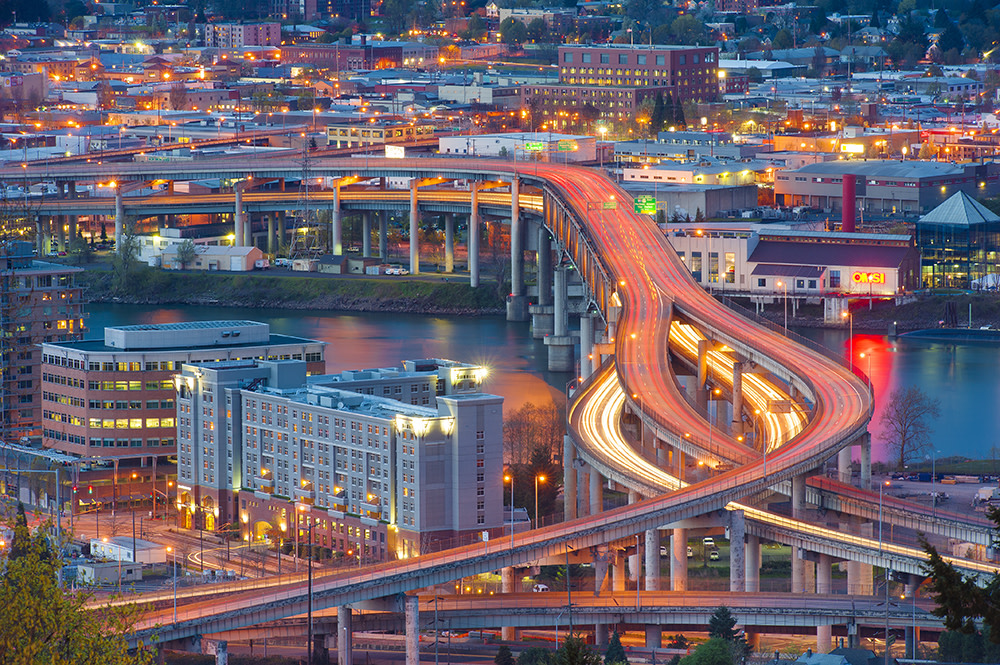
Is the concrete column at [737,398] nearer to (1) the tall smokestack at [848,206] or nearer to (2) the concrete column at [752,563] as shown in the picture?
(2) the concrete column at [752,563]

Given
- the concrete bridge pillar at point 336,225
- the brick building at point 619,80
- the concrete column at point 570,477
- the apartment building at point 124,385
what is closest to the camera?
the concrete column at point 570,477

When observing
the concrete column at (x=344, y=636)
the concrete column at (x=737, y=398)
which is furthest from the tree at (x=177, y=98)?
the concrete column at (x=344, y=636)

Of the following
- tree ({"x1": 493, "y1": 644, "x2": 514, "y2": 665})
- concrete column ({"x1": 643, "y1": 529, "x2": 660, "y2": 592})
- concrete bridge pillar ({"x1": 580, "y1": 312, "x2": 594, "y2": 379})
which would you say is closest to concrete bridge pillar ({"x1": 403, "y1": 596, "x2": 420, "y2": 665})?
tree ({"x1": 493, "y1": 644, "x2": 514, "y2": 665})

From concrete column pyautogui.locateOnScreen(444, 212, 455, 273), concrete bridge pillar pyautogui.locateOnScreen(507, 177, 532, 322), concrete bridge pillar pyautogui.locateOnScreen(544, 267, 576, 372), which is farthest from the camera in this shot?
concrete column pyautogui.locateOnScreen(444, 212, 455, 273)

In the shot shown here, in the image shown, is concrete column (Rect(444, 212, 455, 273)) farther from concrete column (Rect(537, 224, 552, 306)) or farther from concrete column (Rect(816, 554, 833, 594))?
concrete column (Rect(816, 554, 833, 594))

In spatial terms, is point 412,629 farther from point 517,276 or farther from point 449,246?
point 449,246

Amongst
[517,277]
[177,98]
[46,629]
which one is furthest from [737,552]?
[177,98]
